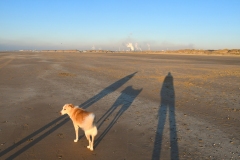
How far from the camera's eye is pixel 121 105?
1063 cm

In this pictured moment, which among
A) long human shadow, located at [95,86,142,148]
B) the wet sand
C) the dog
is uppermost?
the dog

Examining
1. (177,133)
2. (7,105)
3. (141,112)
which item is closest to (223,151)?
(177,133)

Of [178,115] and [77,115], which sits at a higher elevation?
[77,115]

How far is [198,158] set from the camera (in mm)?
5516

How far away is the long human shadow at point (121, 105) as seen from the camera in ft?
24.2

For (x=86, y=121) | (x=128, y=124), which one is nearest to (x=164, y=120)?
(x=128, y=124)

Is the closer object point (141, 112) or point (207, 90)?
point (141, 112)

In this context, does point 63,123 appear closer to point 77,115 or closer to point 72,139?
→ point 72,139

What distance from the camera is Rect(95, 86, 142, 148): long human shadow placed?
738 cm

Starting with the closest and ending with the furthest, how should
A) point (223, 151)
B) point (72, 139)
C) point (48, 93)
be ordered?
point (223, 151)
point (72, 139)
point (48, 93)

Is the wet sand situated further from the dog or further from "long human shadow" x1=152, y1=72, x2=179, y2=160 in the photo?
the dog

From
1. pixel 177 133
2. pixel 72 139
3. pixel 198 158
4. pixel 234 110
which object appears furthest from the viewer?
pixel 234 110

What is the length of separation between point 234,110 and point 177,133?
431 centimetres

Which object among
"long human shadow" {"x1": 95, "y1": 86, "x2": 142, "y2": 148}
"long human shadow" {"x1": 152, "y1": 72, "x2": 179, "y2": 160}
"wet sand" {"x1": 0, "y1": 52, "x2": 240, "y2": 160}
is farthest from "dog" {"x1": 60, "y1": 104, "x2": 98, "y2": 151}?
"long human shadow" {"x1": 152, "y1": 72, "x2": 179, "y2": 160}
